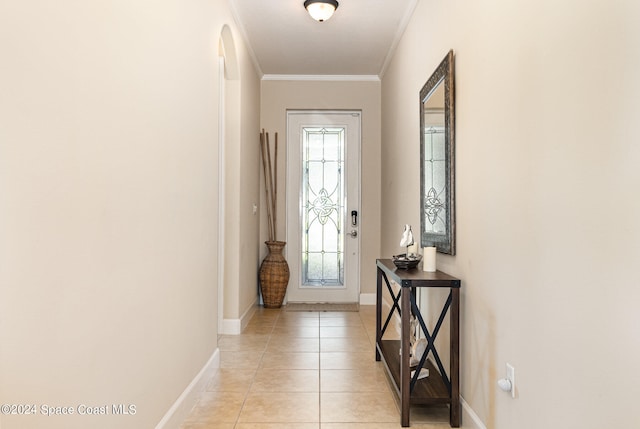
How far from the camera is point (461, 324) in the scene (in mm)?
2420

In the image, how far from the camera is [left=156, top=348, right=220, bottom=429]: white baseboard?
2160 millimetres

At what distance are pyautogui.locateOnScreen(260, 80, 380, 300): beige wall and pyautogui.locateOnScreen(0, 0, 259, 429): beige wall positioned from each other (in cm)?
308

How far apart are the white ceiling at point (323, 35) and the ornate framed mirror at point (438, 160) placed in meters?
1.06

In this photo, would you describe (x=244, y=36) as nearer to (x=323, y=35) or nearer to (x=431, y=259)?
(x=323, y=35)

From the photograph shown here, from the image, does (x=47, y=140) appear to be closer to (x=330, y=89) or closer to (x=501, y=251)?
(x=501, y=251)

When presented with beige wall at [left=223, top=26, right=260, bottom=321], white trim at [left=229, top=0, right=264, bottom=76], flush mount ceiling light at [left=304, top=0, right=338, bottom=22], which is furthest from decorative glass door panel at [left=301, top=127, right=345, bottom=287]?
flush mount ceiling light at [left=304, top=0, right=338, bottom=22]

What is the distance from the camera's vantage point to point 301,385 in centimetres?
288

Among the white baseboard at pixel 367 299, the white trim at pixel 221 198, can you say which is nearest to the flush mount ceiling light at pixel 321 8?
the white trim at pixel 221 198

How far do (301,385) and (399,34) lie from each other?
307 cm

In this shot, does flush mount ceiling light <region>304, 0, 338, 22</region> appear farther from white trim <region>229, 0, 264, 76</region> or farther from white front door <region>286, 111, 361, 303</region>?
white front door <region>286, 111, 361, 303</region>

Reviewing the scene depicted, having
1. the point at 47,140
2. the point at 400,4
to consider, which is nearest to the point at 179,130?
the point at 47,140

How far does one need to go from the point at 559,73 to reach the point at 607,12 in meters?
0.25

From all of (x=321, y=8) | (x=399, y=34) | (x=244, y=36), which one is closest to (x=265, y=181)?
(x=244, y=36)

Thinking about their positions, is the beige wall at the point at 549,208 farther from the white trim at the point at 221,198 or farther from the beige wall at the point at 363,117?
the beige wall at the point at 363,117
